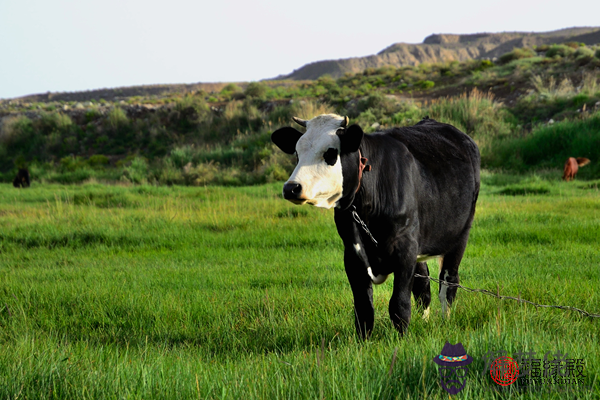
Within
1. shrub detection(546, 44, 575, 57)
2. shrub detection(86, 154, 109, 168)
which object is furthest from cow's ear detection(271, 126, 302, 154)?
shrub detection(546, 44, 575, 57)

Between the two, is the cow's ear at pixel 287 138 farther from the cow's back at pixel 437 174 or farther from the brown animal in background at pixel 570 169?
the brown animal in background at pixel 570 169

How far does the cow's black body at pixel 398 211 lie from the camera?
369 cm

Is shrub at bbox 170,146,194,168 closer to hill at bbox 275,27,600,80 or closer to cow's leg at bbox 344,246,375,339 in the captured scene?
cow's leg at bbox 344,246,375,339

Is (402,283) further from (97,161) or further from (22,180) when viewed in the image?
(97,161)

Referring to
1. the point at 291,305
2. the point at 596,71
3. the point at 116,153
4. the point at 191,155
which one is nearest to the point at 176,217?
the point at 291,305

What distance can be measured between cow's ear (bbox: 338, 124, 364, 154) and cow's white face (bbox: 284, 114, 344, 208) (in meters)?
0.03

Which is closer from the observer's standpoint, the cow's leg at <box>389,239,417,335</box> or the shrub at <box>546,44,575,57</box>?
the cow's leg at <box>389,239,417,335</box>

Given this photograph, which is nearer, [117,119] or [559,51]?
[117,119]

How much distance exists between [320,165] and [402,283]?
3.73 ft

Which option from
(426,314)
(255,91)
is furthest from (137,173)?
(255,91)

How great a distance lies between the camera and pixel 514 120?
1981cm

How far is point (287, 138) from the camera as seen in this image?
145 inches

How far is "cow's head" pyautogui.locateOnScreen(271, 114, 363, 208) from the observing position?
3.13 meters

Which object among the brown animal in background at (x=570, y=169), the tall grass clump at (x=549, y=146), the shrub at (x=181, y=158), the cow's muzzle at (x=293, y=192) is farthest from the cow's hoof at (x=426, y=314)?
the shrub at (x=181, y=158)
